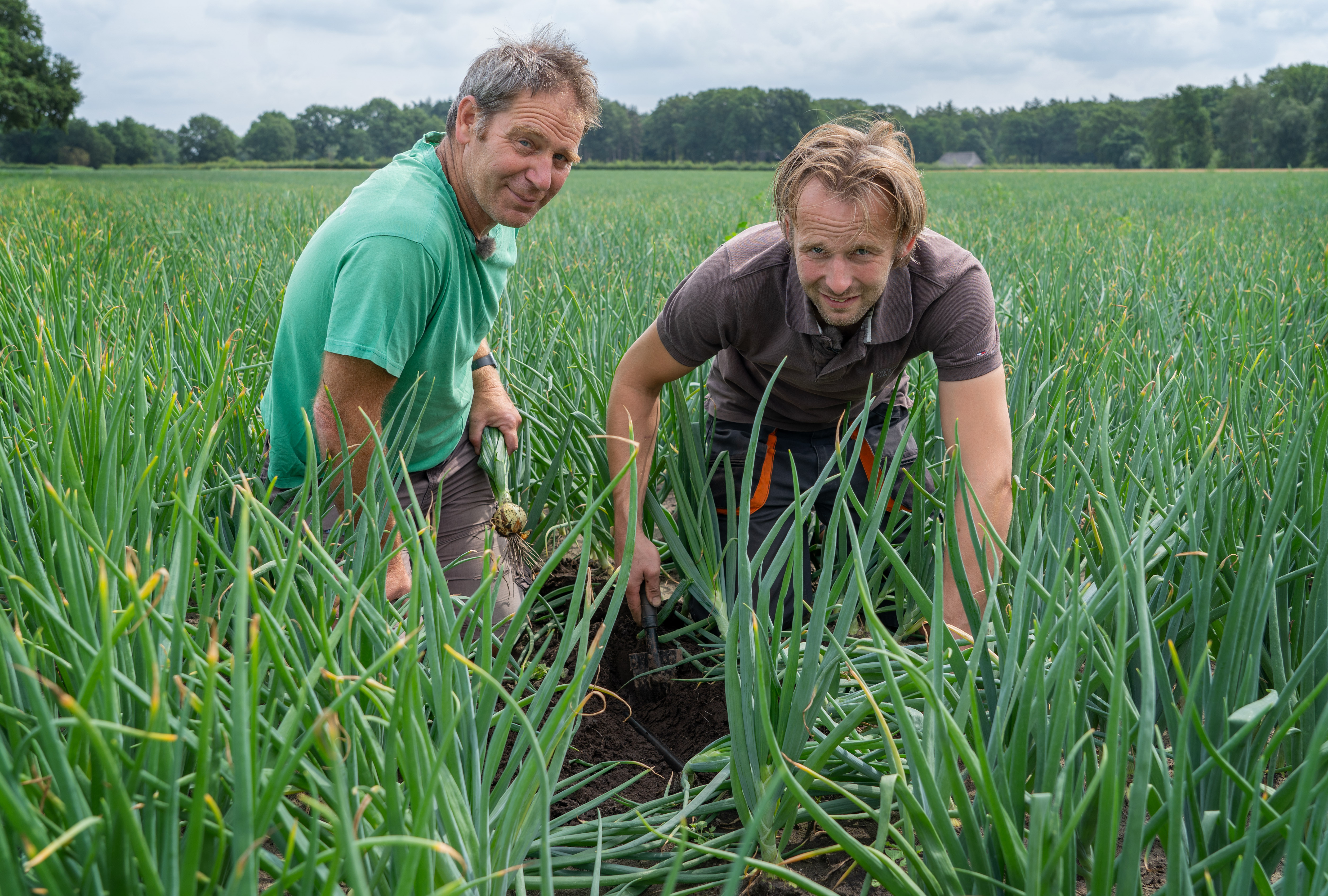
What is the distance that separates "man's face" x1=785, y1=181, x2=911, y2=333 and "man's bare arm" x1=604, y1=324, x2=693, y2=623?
1.12ft

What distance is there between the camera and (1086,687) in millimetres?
815

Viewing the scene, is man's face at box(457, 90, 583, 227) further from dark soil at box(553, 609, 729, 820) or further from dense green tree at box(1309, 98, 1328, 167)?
dense green tree at box(1309, 98, 1328, 167)

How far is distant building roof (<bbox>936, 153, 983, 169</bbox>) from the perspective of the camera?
70500 millimetres

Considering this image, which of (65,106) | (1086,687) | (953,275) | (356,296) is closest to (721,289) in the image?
(953,275)

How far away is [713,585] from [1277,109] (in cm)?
6632

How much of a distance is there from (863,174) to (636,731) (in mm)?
1081

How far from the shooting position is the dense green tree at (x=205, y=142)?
210 feet

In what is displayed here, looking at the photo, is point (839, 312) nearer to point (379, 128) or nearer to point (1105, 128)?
point (379, 128)

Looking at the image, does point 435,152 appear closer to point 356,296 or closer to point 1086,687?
point 356,296

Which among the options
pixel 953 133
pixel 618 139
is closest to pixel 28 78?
pixel 618 139

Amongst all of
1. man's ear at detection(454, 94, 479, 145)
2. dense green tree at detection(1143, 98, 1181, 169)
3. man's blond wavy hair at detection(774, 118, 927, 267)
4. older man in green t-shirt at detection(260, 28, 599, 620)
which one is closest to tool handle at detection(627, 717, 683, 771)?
older man in green t-shirt at detection(260, 28, 599, 620)

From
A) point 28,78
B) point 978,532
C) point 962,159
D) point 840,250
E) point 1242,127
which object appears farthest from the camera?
point 962,159

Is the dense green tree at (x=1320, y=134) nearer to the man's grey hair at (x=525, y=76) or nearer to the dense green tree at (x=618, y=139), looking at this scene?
the dense green tree at (x=618, y=139)

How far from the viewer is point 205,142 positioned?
6512cm
